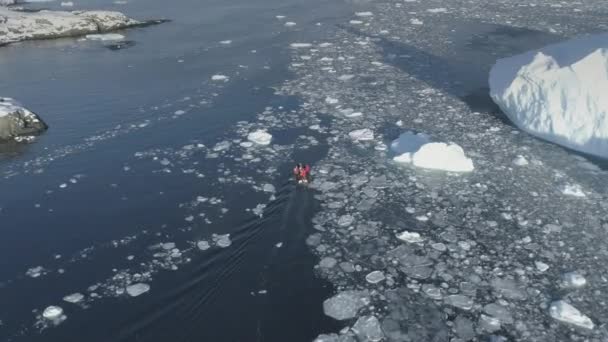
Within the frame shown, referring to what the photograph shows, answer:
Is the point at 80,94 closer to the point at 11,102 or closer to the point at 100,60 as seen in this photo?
the point at 11,102

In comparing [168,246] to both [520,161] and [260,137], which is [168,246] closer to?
[260,137]

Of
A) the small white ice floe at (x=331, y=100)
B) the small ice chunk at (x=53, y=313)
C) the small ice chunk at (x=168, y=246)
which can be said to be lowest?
the small ice chunk at (x=53, y=313)

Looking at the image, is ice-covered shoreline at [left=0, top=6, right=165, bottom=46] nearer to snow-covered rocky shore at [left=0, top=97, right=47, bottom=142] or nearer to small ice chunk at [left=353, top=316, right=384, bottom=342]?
snow-covered rocky shore at [left=0, top=97, right=47, bottom=142]

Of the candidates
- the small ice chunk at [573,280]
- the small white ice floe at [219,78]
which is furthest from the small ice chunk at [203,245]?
the small white ice floe at [219,78]

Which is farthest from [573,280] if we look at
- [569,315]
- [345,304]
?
[345,304]

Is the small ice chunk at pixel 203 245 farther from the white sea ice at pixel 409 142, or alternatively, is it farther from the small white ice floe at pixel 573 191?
the small white ice floe at pixel 573 191

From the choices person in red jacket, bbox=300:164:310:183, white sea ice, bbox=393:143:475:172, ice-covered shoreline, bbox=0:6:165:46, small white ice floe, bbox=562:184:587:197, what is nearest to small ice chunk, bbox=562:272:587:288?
small white ice floe, bbox=562:184:587:197

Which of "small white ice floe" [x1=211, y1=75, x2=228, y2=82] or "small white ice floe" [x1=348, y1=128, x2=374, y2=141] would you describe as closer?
"small white ice floe" [x1=348, y1=128, x2=374, y2=141]
